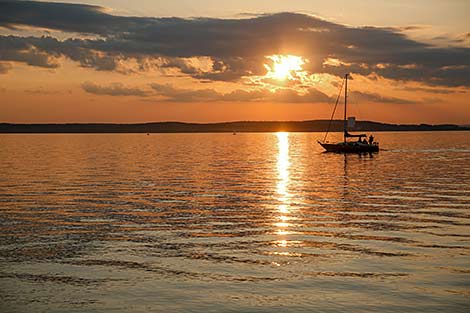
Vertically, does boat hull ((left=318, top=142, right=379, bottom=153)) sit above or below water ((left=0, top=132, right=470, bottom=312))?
above

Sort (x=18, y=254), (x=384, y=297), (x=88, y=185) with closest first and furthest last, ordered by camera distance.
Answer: (x=384, y=297) < (x=18, y=254) < (x=88, y=185)

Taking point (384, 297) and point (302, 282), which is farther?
point (302, 282)

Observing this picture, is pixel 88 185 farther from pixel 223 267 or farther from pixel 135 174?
pixel 223 267

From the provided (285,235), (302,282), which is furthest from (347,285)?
(285,235)

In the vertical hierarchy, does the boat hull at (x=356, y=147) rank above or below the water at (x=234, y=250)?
above

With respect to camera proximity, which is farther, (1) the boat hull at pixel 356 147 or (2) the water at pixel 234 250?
(1) the boat hull at pixel 356 147

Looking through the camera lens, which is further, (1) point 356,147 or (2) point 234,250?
(1) point 356,147

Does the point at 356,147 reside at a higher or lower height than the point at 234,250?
higher

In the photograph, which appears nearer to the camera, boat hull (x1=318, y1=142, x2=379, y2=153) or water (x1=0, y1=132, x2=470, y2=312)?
water (x1=0, y1=132, x2=470, y2=312)

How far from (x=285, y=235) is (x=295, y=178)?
3776 centimetres

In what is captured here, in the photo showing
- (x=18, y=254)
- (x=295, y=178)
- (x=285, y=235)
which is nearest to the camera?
(x=18, y=254)

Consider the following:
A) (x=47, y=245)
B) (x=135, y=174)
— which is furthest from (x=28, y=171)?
(x=47, y=245)

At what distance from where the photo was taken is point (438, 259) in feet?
83.8

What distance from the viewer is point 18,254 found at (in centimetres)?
2656
